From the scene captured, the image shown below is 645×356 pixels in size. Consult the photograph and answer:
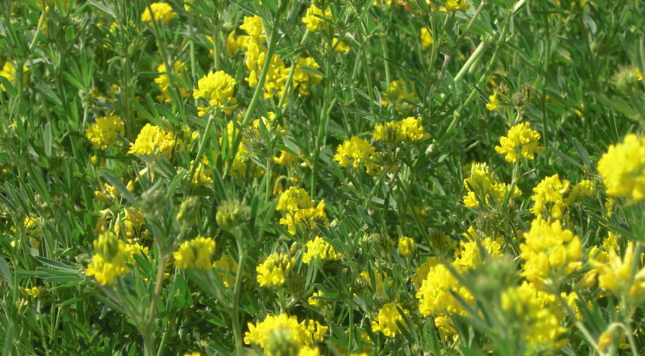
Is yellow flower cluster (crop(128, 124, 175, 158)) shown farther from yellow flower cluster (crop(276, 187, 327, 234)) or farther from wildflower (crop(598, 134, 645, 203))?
wildflower (crop(598, 134, 645, 203))

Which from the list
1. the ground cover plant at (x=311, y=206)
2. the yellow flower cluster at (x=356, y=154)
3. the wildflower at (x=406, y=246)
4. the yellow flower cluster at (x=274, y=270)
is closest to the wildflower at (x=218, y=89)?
the ground cover plant at (x=311, y=206)

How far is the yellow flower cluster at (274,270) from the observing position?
6.96 feet

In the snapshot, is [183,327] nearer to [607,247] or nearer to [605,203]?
[607,247]

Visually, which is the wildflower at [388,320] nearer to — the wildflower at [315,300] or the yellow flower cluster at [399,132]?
the wildflower at [315,300]

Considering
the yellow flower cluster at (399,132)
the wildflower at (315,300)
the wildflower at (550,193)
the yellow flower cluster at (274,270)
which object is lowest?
the wildflower at (315,300)

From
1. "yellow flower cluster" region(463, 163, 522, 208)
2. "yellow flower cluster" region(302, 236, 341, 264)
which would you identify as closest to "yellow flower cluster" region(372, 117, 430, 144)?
"yellow flower cluster" region(463, 163, 522, 208)

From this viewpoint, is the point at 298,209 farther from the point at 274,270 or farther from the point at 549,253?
the point at 549,253

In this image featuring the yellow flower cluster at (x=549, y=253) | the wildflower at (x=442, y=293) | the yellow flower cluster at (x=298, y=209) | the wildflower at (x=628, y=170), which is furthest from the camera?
the yellow flower cluster at (x=298, y=209)

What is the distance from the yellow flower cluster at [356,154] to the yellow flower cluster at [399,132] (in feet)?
0.22

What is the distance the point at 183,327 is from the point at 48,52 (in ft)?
5.10

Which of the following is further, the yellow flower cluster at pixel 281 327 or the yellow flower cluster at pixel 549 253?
the yellow flower cluster at pixel 281 327

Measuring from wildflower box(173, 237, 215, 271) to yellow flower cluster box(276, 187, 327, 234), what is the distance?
85cm

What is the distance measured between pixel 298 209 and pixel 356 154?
31cm

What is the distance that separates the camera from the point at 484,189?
258cm
